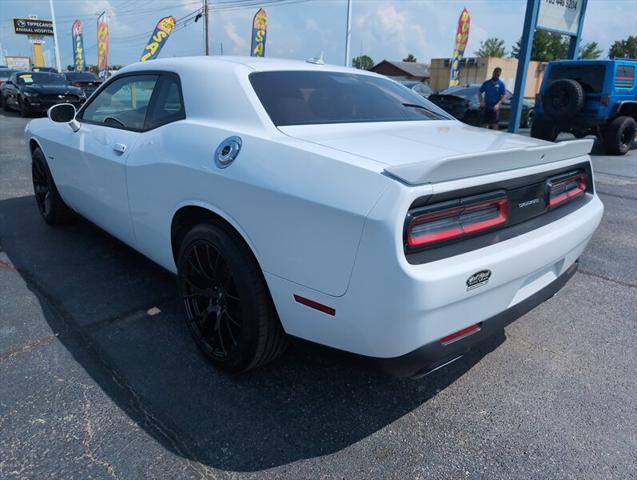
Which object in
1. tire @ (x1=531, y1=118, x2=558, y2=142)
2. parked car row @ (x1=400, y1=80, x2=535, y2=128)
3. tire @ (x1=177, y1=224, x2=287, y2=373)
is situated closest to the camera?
tire @ (x1=177, y1=224, x2=287, y2=373)

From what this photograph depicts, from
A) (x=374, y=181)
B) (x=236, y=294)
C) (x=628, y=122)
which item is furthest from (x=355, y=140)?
(x=628, y=122)

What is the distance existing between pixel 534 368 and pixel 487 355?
0.24 m

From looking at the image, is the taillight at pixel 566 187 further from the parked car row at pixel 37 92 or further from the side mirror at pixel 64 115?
the parked car row at pixel 37 92

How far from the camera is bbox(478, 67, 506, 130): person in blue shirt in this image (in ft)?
34.1

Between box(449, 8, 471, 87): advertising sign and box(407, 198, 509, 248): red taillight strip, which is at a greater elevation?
box(449, 8, 471, 87): advertising sign

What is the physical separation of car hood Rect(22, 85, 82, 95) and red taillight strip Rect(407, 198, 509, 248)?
1637cm

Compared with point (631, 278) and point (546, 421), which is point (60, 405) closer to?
point (546, 421)

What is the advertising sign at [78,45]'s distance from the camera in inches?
1518

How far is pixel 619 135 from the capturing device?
10.1 metres

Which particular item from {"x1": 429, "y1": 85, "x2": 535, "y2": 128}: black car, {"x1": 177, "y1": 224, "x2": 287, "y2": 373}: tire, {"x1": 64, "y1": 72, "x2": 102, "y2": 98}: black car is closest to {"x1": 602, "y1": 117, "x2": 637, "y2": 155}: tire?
{"x1": 429, "y1": 85, "x2": 535, "y2": 128}: black car

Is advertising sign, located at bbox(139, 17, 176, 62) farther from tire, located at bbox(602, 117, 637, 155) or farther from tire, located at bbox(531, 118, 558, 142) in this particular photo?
tire, located at bbox(602, 117, 637, 155)

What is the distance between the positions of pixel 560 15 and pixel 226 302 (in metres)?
12.0

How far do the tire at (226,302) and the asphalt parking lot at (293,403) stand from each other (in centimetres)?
17

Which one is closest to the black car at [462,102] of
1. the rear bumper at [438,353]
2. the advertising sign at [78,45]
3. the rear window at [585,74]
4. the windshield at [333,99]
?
the rear window at [585,74]
